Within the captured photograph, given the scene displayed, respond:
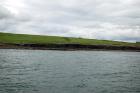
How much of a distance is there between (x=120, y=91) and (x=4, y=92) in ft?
51.6

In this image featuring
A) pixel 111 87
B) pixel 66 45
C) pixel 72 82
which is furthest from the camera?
pixel 66 45

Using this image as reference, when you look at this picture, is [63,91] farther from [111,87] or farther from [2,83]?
[2,83]

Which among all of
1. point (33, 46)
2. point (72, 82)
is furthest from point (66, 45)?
point (72, 82)

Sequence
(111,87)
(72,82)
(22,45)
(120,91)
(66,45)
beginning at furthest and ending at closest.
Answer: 1. (66,45)
2. (22,45)
3. (72,82)
4. (111,87)
5. (120,91)

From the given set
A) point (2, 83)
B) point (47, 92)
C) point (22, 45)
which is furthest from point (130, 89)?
point (22, 45)

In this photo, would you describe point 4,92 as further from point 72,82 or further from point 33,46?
point 33,46

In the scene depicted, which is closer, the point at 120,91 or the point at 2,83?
the point at 120,91

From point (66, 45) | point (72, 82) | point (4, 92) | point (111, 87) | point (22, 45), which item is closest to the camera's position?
point (4, 92)

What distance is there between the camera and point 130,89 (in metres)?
35.6

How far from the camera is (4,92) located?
31500 mm

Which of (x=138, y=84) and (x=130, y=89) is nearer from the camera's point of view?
(x=130, y=89)

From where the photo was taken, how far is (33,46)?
594 ft

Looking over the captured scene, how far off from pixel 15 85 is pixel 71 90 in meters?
8.58

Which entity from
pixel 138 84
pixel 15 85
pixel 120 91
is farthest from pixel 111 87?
pixel 15 85
